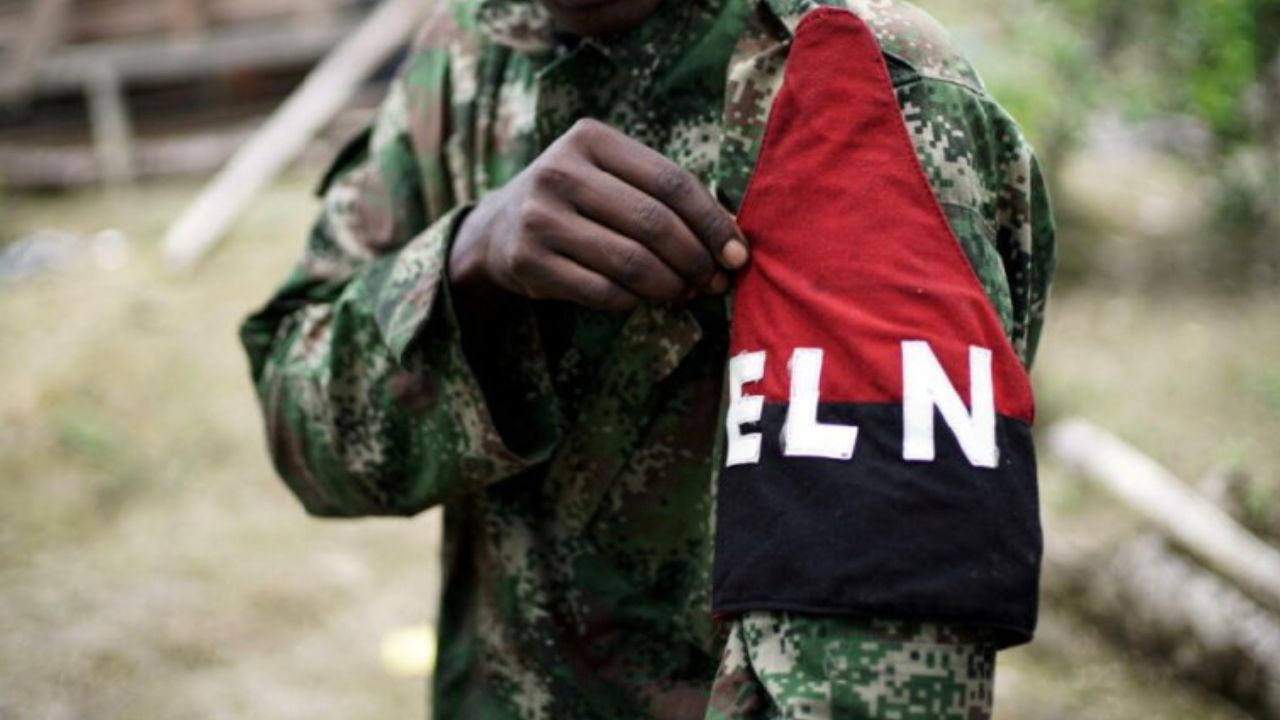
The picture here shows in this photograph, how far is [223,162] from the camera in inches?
345

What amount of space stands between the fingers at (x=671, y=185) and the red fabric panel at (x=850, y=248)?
2 centimetres

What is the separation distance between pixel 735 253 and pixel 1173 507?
3036mm

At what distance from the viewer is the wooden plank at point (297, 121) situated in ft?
24.2

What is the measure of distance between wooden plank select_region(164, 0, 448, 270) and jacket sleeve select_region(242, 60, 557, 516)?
5.76m

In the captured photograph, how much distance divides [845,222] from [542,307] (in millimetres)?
505

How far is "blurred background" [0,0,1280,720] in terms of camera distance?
3645 millimetres

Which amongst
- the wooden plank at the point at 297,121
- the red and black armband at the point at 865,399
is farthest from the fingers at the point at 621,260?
the wooden plank at the point at 297,121

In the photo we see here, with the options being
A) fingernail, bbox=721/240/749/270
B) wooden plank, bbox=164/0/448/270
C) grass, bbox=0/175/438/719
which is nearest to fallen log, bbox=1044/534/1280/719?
grass, bbox=0/175/438/719

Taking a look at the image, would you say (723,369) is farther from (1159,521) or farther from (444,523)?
(1159,521)

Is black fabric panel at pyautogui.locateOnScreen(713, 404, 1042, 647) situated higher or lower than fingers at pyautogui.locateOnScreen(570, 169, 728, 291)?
lower

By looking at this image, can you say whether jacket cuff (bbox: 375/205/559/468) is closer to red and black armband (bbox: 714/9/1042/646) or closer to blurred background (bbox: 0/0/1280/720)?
red and black armband (bbox: 714/9/1042/646)

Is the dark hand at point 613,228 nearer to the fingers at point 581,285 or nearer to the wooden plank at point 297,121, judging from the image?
the fingers at point 581,285

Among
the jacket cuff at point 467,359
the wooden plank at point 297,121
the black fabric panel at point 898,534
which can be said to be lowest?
the black fabric panel at point 898,534

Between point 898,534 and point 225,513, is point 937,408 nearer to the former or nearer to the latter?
point 898,534
